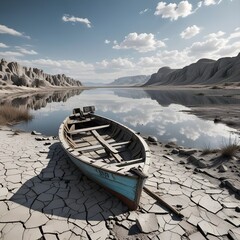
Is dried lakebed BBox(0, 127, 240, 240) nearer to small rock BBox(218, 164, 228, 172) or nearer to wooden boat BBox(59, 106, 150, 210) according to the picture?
small rock BBox(218, 164, 228, 172)

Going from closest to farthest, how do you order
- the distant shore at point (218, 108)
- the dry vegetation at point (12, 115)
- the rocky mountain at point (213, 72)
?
1. the dry vegetation at point (12, 115)
2. the distant shore at point (218, 108)
3. the rocky mountain at point (213, 72)

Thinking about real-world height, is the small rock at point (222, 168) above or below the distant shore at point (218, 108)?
below

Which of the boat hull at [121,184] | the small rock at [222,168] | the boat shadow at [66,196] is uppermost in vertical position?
the boat hull at [121,184]

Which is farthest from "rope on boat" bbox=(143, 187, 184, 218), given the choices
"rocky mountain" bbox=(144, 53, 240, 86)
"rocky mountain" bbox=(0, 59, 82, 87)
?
"rocky mountain" bbox=(144, 53, 240, 86)

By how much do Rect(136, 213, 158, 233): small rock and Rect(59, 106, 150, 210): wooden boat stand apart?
1.11 ft

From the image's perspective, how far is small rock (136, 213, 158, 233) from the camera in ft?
14.5

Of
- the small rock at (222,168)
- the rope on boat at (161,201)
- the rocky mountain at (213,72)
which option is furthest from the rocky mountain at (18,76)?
the rocky mountain at (213,72)

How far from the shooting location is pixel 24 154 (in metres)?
8.59

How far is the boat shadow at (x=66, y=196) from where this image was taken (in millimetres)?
4985

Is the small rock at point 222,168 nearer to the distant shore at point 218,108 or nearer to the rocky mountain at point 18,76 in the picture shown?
the distant shore at point 218,108

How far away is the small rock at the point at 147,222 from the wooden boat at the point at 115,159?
34 centimetres

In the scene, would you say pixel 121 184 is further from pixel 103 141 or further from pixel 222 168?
pixel 222 168

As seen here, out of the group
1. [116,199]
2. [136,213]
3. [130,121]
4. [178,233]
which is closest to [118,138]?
[116,199]

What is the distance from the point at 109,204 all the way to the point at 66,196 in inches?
52.9
